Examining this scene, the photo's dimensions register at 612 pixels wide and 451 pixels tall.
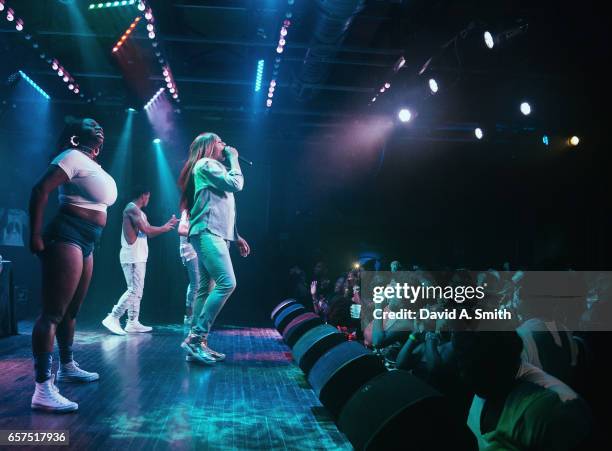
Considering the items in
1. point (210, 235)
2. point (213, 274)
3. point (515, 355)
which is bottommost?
point (515, 355)

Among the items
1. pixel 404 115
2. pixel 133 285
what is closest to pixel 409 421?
pixel 133 285

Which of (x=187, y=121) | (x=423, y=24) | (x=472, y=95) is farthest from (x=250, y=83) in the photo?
(x=472, y=95)

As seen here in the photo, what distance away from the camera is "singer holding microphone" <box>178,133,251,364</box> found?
4.07 metres

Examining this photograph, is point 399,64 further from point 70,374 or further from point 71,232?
point 70,374

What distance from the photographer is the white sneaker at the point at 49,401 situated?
258cm

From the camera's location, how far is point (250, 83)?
28.5ft

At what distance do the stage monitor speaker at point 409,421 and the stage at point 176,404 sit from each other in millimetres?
656

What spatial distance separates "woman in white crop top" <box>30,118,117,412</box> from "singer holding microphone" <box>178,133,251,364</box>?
115 cm

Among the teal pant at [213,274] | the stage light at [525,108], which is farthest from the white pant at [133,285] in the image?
the stage light at [525,108]

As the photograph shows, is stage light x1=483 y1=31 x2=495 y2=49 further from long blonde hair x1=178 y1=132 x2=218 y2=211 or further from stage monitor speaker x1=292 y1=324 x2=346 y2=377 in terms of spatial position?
stage monitor speaker x1=292 y1=324 x2=346 y2=377

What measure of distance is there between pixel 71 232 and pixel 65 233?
0.11 feet

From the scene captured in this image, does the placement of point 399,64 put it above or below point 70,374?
above

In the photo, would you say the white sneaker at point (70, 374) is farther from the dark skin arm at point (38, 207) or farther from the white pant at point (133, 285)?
the white pant at point (133, 285)

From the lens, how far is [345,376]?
8.02 ft
